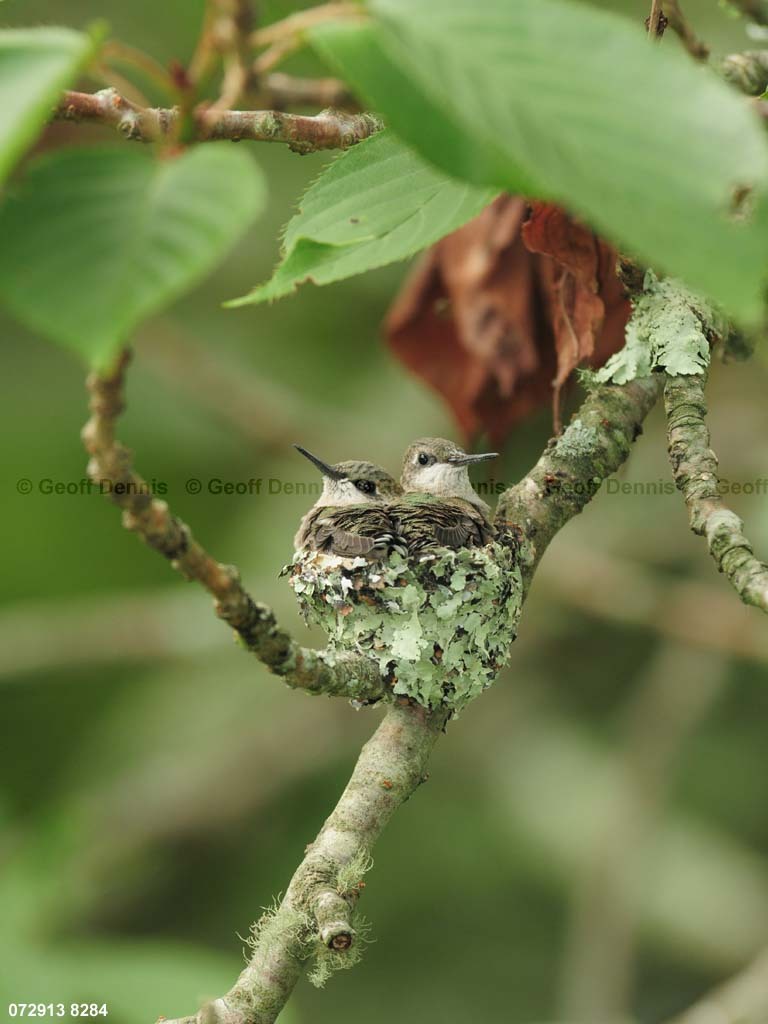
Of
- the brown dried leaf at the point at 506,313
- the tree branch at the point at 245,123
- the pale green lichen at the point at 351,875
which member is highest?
the brown dried leaf at the point at 506,313

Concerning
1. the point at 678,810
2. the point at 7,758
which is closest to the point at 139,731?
the point at 7,758

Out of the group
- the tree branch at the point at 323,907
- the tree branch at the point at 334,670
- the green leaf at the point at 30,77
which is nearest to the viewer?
the green leaf at the point at 30,77

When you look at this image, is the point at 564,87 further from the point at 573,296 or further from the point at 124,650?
the point at 124,650

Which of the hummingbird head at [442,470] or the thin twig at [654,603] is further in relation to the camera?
the thin twig at [654,603]

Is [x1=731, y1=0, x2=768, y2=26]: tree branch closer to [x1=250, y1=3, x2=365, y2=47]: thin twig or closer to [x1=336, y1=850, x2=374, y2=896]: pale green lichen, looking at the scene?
[x1=250, y1=3, x2=365, y2=47]: thin twig

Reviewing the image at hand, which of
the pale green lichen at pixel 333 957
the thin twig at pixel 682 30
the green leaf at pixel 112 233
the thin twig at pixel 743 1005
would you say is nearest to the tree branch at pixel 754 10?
the thin twig at pixel 682 30

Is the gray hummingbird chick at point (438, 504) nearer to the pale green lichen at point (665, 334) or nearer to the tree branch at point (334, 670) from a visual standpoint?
the tree branch at point (334, 670)

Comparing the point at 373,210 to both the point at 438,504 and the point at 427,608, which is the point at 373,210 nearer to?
the point at 427,608

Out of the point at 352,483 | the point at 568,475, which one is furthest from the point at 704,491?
the point at 352,483
